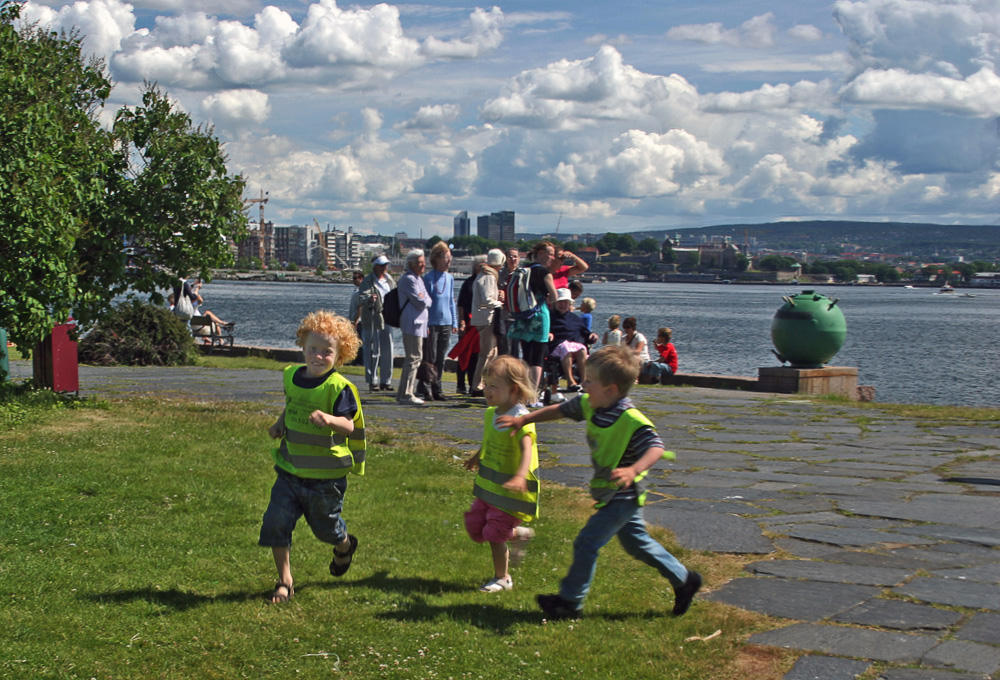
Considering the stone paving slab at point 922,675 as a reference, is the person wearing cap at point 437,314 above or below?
above

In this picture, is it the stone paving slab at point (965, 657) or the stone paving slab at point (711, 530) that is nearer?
the stone paving slab at point (965, 657)

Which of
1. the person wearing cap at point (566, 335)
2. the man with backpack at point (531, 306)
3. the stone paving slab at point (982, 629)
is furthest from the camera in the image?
the person wearing cap at point (566, 335)

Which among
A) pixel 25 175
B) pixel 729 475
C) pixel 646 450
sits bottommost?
pixel 729 475

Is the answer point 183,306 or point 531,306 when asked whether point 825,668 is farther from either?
point 183,306

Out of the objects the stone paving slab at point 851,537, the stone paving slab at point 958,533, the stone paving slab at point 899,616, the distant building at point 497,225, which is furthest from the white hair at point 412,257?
the distant building at point 497,225

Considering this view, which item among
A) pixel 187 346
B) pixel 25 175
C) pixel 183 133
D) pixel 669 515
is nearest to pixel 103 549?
pixel 669 515

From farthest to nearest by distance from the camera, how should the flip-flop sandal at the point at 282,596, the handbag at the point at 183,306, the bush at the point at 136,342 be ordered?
the handbag at the point at 183,306
the bush at the point at 136,342
the flip-flop sandal at the point at 282,596

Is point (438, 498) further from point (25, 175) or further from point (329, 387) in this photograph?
point (25, 175)

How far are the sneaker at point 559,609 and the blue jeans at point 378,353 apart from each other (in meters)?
8.51

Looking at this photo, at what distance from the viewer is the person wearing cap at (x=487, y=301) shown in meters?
11.6

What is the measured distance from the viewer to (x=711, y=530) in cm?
606

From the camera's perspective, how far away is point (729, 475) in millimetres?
7867

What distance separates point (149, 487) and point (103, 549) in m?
1.25

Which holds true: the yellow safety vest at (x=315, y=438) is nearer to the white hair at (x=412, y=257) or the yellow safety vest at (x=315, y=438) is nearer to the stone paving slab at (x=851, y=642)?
the stone paving slab at (x=851, y=642)
